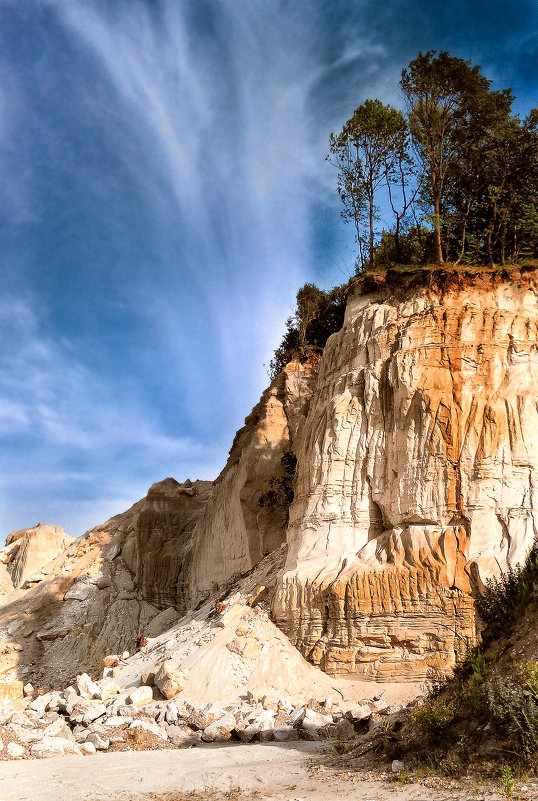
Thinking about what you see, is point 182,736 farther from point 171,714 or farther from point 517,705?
point 517,705

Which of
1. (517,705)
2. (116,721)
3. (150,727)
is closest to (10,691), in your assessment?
(116,721)

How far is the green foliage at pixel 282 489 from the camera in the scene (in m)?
26.4

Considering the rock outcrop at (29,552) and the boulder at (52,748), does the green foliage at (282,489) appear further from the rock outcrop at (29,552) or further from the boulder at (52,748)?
the rock outcrop at (29,552)

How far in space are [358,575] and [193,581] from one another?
49.1 ft

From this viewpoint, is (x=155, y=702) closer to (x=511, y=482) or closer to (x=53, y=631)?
(x=511, y=482)

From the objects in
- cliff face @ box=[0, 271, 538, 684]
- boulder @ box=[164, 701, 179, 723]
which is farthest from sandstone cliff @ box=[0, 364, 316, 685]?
boulder @ box=[164, 701, 179, 723]

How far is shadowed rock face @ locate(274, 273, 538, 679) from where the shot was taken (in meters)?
16.1

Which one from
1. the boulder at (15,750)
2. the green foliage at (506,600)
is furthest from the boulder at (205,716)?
the green foliage at (506,600)

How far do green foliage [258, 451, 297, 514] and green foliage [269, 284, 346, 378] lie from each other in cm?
560

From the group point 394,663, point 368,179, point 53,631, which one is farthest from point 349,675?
point 368,179

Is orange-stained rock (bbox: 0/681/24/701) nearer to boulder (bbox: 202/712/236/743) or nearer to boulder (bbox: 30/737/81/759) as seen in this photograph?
boulder (bbox: 30/737/81/759)

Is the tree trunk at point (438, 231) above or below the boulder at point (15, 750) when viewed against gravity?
above

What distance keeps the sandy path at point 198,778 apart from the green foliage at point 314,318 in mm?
20778

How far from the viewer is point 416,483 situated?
17609mm
